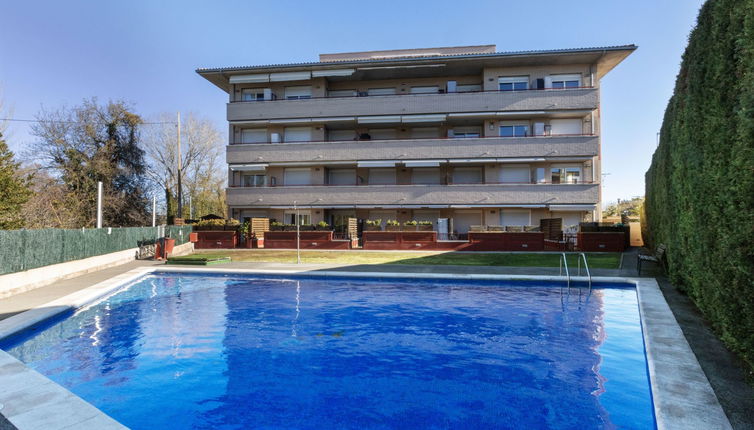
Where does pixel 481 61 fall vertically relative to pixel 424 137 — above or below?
above

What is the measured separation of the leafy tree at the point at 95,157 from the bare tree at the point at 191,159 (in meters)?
3.61

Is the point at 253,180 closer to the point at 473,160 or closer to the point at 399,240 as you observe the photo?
the point at 399,240

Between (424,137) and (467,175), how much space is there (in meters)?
4.46

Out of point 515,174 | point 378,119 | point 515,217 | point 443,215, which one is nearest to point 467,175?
point 515,174

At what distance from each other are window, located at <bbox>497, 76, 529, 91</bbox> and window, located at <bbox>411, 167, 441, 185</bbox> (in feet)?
25.2

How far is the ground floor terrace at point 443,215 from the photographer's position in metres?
27.3

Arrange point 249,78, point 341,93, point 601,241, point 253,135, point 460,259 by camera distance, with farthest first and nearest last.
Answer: point 253,135, point 341,93, point 249,78, point 601,241, point 460,259

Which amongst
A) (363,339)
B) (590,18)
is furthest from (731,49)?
(590,18)

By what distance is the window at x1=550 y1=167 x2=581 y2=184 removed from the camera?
90.6 ft

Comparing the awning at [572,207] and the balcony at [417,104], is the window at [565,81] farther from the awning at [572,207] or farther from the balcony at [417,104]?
the awning at [572,207]

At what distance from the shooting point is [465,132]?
2988 cm

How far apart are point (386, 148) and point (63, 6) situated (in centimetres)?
1960

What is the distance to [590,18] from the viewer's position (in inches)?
612

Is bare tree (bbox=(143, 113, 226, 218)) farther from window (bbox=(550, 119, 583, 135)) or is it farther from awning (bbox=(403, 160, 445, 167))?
window (bbox=(550, 119, 583, 135))
